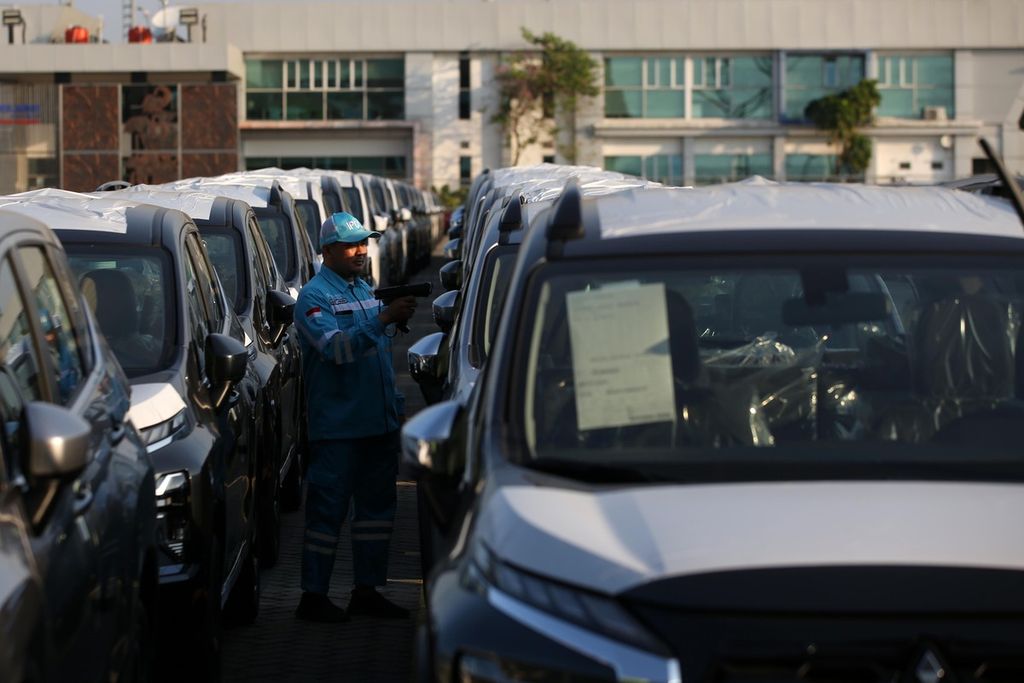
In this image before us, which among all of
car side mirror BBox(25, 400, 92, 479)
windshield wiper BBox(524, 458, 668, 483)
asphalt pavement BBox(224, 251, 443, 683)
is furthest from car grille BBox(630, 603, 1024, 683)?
asphalt pavement BBox(224, 251, 443, 683)

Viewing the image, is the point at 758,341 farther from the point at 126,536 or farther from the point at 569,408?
the point at 126,536

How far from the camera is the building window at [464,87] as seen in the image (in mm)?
83000

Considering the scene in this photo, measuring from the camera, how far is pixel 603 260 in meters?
4.71

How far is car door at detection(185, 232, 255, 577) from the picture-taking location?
7309mm

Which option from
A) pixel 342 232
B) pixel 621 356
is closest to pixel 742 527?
pixel 621 356

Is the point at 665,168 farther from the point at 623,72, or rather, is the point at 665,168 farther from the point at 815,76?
the point at 815,76

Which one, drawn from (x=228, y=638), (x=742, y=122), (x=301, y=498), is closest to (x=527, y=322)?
(x=228, y=638)

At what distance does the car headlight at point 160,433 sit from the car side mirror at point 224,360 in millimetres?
600

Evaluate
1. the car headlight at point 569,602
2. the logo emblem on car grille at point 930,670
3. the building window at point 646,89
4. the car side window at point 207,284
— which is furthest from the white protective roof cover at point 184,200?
the building window at point 646,89

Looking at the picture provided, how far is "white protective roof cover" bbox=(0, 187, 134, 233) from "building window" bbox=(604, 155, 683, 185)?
7093 cm

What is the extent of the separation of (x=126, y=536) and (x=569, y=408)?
4.42 feet

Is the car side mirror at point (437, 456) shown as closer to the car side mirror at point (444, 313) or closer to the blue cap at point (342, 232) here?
the blue cap at point (342, 232)

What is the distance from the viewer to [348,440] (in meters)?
8.14

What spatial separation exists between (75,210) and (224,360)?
4.92 ft
